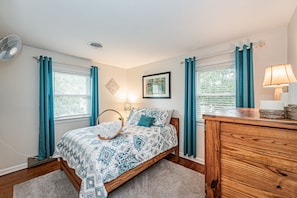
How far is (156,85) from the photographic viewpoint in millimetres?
3557

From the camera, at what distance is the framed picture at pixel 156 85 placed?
3338mm

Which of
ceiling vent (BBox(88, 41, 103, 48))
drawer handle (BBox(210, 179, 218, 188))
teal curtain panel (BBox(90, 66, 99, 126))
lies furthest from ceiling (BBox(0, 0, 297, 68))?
drawer handle (BBox(210, 179, 218, 188))

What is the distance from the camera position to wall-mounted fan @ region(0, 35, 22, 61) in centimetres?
187

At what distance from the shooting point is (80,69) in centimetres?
328

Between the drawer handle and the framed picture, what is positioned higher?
the framed picture

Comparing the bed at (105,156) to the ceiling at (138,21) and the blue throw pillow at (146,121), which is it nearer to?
the blue throw pillow at (146,121)

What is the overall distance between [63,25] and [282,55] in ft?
10.2

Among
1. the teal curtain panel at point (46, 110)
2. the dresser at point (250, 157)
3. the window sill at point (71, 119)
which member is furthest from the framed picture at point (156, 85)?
the dresser at point (250, 157)

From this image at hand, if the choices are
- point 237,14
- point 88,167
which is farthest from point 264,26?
point 88,167

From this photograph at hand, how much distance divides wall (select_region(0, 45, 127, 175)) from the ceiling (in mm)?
418

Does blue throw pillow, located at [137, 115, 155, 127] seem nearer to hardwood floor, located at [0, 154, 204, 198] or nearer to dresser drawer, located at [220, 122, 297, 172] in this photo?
hardwood floor, located at [0, 154, 204, 198]

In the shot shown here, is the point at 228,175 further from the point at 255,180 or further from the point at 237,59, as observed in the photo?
the point at 237,59

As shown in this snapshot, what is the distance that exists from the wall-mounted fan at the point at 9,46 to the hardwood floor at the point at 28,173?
189 centimetres

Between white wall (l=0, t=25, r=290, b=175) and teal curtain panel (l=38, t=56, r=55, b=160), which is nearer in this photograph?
white wall (l=0, t=25, r=290, b=175)
